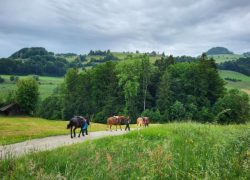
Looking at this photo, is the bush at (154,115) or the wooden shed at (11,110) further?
the wooden shed at (11,110)

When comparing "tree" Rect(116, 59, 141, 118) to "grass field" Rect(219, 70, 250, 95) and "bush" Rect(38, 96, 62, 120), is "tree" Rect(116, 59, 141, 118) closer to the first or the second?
"bush" Rect(38, 96, 62, 120)

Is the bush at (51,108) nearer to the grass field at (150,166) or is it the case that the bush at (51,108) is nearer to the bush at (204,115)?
the bush at (204,115)

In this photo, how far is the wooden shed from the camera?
90.4 meters

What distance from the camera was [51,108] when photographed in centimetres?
10931

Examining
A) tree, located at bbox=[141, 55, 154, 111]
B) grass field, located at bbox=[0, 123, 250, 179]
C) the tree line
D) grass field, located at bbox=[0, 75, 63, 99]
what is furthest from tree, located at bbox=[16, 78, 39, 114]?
grass field, located at bbox=[0, 123, 250, 179]

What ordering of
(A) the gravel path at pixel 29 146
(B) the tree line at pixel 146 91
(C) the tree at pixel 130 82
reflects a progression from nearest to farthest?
(A) the gravel path at pixel 29 146 < (B) the tree line at pixel 146 91 < (C) the tree at pixel 130 82

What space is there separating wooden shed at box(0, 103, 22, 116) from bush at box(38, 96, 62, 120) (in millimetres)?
12286

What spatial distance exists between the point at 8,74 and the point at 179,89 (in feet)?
409

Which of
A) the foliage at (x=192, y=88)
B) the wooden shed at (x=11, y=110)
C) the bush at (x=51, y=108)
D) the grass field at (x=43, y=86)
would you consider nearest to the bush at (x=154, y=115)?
the foliage at (x=192, y=88)

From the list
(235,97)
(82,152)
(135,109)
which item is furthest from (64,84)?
(82,152)

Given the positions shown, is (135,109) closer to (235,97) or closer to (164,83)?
(164,83)

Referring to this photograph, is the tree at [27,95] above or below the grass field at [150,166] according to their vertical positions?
A: below

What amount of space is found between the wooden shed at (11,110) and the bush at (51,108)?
1229cm

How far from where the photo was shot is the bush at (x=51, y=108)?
104375 millimetres
